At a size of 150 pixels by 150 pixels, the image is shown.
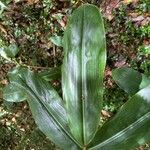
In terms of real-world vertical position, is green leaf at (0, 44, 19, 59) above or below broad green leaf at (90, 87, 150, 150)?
above

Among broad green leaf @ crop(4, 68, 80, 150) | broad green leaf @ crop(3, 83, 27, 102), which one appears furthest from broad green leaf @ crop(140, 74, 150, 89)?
broad green leaf @ crop(3, 83, 27, 102)

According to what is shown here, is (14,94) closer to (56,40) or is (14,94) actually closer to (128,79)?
(56,40)

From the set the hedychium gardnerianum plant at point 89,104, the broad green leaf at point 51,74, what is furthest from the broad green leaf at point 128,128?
the broad green leaf at point 51,74

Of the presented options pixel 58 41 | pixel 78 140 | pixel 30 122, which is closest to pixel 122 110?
pixel 78 140

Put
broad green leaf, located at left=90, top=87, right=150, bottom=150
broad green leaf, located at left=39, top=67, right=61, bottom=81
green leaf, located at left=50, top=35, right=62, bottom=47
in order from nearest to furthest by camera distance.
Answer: broad green leaf, located at left=90, top=87, right=150, bottom=150 < broad green leaf, located at left=39, top=67, right=61, bottom=81 < green leaf, located at left=50, top=35, right=62, bottom=47

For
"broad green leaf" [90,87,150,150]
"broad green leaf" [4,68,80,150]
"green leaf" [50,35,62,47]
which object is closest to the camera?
→ "broad green leaf" [90,87,150,150]

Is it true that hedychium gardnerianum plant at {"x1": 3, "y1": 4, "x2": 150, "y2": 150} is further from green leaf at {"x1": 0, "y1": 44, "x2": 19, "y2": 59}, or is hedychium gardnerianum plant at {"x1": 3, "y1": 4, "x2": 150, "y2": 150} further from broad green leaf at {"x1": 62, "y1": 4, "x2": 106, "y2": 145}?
green leaf at {"x1": 0, "y1": 44, "x2": 19, "y2": 59}

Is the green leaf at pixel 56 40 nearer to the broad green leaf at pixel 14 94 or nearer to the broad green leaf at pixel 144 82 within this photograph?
the broad green leaf at pixel 14 94
